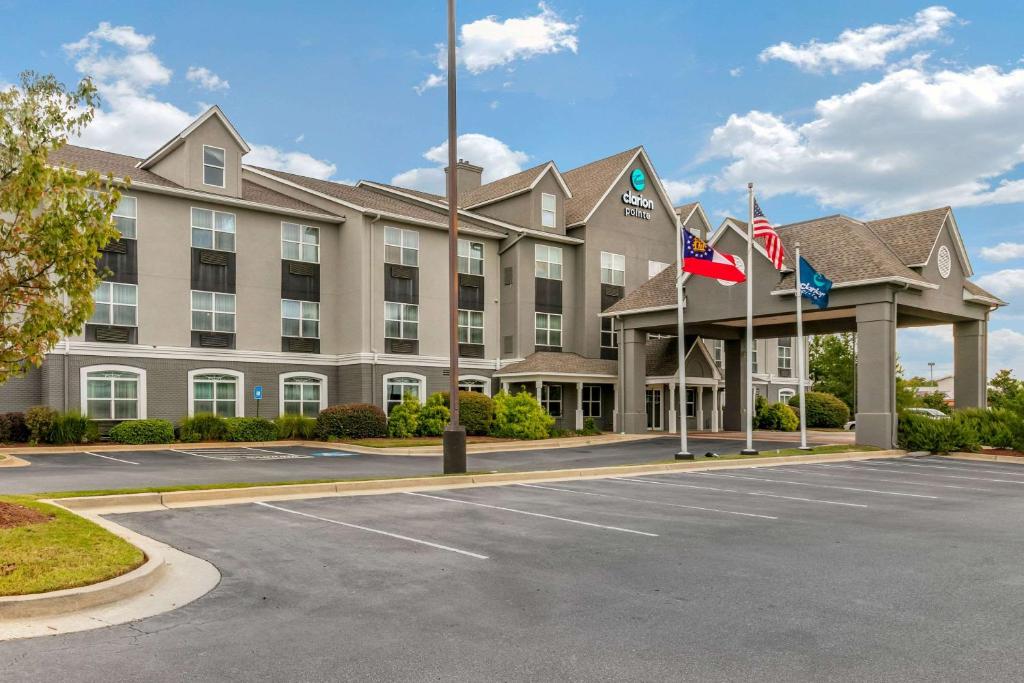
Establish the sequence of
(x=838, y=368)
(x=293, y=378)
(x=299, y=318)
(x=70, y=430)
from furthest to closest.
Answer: (x=838, y=368), (x=299, y=318), (x=293, y=378), (x=70, y=430)

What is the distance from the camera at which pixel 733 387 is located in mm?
44938

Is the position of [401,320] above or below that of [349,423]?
above

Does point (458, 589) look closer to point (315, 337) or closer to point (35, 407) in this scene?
point (35, 407)

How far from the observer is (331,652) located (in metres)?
6.03

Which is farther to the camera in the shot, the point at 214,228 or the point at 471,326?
the point at 471,326

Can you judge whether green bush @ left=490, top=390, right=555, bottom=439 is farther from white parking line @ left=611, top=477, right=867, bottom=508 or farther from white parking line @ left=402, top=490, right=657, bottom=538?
white parking line @ left=402, top=490, right=657, bottom=538

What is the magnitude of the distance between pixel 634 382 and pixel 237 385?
1824cm

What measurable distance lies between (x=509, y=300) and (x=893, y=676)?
36.1 m

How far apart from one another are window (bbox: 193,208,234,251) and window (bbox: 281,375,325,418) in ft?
20.4

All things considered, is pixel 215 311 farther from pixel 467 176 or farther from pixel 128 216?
pixel 467 176

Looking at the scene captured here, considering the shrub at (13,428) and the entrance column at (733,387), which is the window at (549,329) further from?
the shrub at (13,428)

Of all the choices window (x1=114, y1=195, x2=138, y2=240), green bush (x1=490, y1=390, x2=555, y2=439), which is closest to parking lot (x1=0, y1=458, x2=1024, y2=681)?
green bush (x1=490, y1=390, x2=555, y2=439)

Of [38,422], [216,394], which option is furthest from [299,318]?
[38,422]

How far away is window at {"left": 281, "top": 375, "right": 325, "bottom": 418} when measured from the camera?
3572 cm
